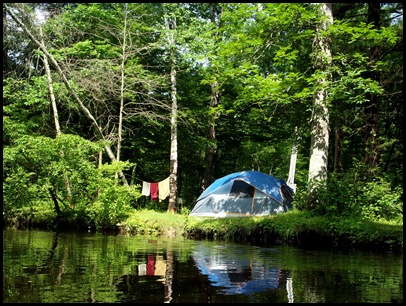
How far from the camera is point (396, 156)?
16.8 metres

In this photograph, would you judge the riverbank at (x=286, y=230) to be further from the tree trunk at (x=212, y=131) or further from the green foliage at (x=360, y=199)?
the tree trunk at (x=212, y=131)

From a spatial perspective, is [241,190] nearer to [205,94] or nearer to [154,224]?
[154,224]

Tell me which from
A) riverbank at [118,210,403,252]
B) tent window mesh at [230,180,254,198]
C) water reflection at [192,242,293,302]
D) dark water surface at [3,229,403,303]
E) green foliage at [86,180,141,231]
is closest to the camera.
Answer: dark water surface at [3,229,403,303]

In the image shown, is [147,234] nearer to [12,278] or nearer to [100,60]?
[100,60]

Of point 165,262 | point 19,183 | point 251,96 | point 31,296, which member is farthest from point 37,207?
point 31,296

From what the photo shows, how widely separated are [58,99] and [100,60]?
3049 millimetres

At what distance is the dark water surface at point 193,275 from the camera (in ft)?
18.4

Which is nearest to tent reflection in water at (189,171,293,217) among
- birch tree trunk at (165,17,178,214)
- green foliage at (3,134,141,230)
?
birch tree trunk at (165,17,178,214)

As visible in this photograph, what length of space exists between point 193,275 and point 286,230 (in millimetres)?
6101

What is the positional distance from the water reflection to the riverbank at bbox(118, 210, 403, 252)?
7.44 ft

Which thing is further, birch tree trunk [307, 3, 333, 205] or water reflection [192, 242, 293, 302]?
birch tree trunk [307, 3, 333, 205]

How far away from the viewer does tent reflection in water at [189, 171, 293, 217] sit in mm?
17719

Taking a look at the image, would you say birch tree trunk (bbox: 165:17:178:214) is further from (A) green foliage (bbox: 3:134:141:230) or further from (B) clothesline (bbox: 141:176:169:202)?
(A) green foliage (bbox: 3:134:141:230)

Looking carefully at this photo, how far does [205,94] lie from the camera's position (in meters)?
23.7
